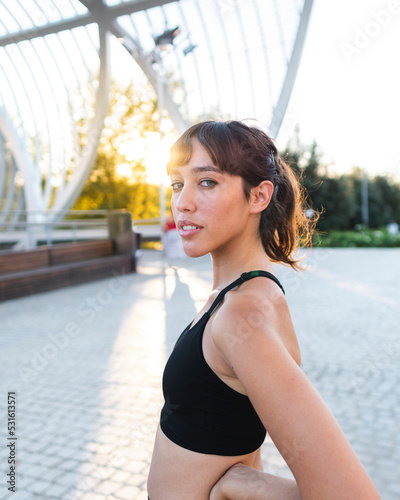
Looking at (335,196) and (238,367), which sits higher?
(335,196)

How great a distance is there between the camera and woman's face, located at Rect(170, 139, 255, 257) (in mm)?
1084

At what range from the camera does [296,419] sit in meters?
0.79

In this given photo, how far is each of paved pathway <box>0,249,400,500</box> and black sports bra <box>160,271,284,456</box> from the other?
28 centimetres

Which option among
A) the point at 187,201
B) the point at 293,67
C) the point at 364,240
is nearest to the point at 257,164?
the point at 187,201

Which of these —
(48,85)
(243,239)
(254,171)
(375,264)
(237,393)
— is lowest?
(375,264)

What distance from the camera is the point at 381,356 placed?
19.4 ft

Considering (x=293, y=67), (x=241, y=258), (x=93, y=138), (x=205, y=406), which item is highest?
(x=293, y=67)

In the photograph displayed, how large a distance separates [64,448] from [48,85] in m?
24.0

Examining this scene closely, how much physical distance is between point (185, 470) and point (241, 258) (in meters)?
0.52

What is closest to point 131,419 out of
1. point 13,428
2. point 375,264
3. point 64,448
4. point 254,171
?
point 64,448

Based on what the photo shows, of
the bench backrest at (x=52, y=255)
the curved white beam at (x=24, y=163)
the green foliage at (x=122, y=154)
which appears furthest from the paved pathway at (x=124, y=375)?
the green foliage at (x=122, y=154)

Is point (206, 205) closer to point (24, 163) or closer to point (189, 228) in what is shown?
point (189, 228)

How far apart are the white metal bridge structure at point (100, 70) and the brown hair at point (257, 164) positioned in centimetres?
1898

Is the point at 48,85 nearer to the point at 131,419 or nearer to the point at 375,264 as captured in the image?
the point at 375,264
